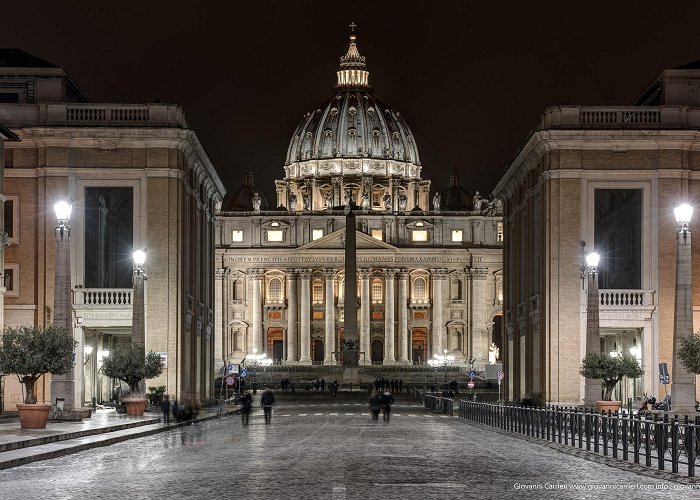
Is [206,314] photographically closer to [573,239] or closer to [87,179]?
[87,179]

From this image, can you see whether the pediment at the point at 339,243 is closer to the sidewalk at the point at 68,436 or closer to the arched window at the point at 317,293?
the arched window at the point at 317,293

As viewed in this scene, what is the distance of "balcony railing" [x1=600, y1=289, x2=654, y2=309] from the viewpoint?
224 ft

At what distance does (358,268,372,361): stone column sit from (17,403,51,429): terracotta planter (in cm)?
15007

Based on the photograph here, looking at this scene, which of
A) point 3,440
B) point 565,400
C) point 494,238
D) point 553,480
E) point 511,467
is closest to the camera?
point 553,480

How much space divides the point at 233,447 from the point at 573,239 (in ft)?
120

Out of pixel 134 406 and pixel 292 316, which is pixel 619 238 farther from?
pixel 292 316

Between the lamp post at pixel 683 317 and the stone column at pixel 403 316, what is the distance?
151712 mm

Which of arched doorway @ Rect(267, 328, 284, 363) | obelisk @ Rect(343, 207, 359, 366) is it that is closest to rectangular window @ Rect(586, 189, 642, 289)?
obelisk @ Rect(343, 207, 359, 366)

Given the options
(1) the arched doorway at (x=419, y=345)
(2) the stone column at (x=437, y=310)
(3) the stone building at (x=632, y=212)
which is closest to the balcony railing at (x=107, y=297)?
(3) the stone building at (x=632, y=212)

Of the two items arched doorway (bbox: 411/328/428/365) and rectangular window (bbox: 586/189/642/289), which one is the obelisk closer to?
rectangular window (bbox: 586/189/642/289)

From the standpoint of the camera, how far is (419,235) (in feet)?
641

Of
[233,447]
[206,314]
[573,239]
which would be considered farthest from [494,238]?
[233,447]

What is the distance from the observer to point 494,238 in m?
191

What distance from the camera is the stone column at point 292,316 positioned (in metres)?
191
